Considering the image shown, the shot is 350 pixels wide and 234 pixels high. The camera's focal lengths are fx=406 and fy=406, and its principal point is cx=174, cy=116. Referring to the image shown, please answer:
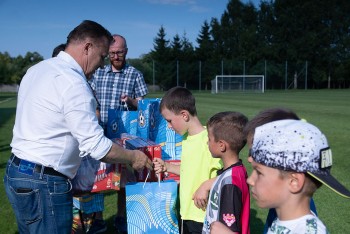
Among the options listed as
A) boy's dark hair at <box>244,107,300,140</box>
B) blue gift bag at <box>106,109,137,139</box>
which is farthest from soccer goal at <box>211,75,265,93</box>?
boy's dark hair at <box>244,107,300,140</box>

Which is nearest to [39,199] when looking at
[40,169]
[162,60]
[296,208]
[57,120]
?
[40,169]

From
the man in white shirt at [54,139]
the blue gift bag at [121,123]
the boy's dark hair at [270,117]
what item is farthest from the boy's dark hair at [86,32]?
the blue gift bag at [121,123]

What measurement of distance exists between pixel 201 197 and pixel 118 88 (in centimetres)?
232

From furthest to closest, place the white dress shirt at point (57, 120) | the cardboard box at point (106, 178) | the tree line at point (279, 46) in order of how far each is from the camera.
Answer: the tree line at point (279, 46), the cardboard box at point (106, 178), the white dress shirt at point (57, 120)

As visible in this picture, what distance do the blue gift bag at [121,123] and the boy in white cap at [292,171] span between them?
258 cm

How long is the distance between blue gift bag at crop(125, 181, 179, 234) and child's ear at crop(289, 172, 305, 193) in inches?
64.8

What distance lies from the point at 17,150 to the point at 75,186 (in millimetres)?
754

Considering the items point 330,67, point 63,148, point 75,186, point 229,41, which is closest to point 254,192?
point 63,148

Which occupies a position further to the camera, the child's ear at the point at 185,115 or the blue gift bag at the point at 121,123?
the blue gift bag at the point at 121,123

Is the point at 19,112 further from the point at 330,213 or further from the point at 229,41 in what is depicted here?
the point at 229,41

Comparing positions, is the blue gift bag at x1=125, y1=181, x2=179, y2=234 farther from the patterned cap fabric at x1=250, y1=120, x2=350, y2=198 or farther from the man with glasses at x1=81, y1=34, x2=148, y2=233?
the patterned cap fabric at x1=250, y1=120, x2=350, y2=198

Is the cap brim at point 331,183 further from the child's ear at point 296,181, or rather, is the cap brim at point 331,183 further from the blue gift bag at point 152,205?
the blue gift bag at point 152,205

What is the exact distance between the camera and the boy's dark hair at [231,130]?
275cm

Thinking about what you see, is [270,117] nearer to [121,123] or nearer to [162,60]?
[121,123]
